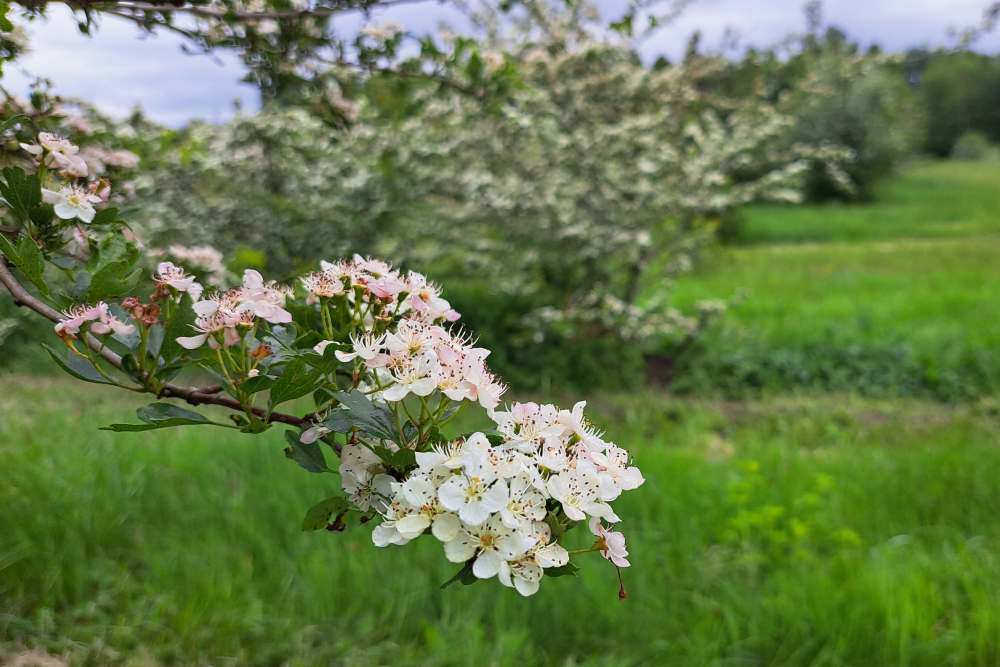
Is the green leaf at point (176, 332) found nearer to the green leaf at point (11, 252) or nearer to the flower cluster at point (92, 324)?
the flower cluster at point (92, 324)

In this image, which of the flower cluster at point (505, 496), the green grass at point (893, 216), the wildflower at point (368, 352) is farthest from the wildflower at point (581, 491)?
the green grass at point (893, 216)

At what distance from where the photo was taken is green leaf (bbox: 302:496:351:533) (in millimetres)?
797

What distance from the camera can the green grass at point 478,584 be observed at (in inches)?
79.9

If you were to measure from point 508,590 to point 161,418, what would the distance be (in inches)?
69.2

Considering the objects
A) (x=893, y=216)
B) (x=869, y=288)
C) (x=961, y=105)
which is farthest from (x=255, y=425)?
(x=961, y=105)

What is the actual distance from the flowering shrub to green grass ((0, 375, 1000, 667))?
1386 millimetres

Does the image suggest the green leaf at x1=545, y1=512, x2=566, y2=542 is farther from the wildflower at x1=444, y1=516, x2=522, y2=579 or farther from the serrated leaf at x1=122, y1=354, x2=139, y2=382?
the serrated leaf at x1=122, y1=354, x2=139, y2=382

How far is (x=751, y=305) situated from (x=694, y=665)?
221 inches

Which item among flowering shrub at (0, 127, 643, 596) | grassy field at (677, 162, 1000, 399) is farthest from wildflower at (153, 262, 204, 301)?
grassy field at (677, 162, 1000, 399)

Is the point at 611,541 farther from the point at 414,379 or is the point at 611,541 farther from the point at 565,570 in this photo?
the point at 414,379

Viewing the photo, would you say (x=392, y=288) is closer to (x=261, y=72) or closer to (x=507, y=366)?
(x=261, y=72)

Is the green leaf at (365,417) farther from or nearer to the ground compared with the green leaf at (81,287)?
nearer to the ground

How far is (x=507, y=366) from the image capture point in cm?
511

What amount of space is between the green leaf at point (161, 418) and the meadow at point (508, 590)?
1441mm
